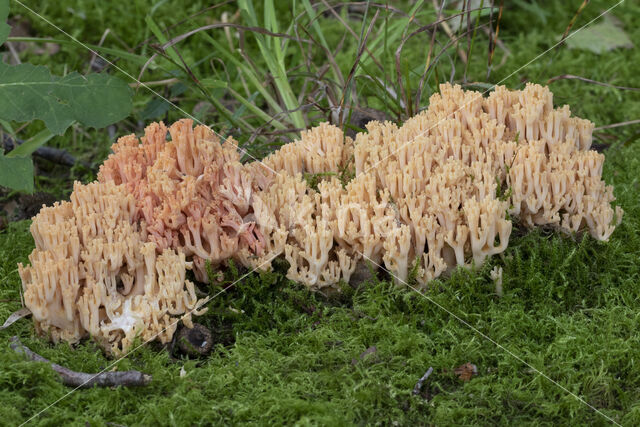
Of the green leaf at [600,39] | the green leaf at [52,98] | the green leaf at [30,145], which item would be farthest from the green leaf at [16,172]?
the green leaf at [600,39]

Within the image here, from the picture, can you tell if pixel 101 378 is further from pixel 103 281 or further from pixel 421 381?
pixel 421 381

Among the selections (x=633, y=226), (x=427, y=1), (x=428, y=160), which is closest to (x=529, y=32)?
(x=427, y=1)

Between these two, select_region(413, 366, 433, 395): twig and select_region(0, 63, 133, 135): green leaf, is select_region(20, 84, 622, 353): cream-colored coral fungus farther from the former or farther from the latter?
select_region(413, 366, 433, 395): twig

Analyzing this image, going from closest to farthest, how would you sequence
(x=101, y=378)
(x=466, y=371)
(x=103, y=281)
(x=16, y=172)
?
(x=101, y=378) → (x=466, y=371) → (x=103, y=281) → (x=16, y=172)

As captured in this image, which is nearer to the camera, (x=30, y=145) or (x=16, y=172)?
(x=16, y=172)

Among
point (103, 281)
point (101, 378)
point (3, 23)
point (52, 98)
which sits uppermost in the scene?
point (3, 23)

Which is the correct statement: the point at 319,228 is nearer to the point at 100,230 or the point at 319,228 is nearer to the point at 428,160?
the point at 428,160

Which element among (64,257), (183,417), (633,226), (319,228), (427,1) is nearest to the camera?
(183,417)

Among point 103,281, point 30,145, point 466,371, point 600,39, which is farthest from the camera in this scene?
point 600,39

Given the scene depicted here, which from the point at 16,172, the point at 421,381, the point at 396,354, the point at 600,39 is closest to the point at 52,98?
the point at 16,172
